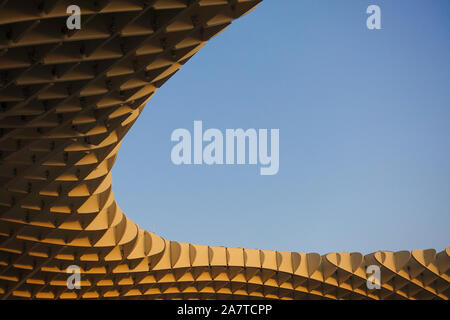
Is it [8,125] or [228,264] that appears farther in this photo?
[228,264]

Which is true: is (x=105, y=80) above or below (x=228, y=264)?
above

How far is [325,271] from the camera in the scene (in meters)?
56.0

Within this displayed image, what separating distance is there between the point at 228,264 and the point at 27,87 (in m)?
31.2

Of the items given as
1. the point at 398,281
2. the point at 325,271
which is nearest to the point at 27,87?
the point at 325,271

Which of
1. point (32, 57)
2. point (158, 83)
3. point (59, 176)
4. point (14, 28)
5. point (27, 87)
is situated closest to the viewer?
point (14, 28)

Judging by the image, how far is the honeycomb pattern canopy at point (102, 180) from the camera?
24.2 metres

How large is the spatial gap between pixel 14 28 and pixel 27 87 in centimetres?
453

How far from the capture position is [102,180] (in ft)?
126

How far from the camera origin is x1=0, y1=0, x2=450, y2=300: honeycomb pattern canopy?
79.3 feet
